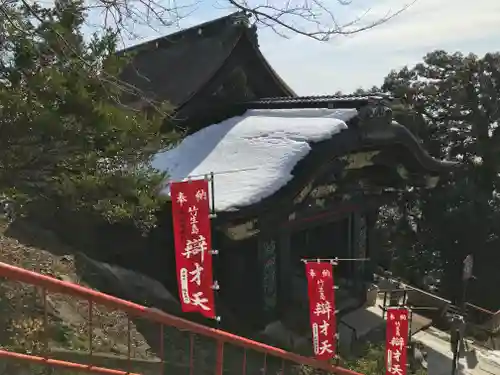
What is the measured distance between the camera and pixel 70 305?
7449 mm

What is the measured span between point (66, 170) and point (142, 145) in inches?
38.7

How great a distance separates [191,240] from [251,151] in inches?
134

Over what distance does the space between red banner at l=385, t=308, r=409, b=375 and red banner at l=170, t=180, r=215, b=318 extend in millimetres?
4376

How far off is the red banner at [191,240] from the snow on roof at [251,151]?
3.95 ft

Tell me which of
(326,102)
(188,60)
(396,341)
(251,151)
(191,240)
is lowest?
(396,341)

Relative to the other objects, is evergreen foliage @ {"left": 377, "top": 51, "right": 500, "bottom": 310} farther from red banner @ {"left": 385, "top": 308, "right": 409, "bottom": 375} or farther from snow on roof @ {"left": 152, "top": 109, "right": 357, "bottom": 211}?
red banner @ {"left": 385, "top": 308, "right": 409, "bottom": 375}

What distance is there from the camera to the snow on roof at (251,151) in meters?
8.80

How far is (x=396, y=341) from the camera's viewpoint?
9.82 metres

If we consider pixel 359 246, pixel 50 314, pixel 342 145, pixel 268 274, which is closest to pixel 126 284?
pixel 50 314

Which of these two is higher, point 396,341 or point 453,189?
point 453,189

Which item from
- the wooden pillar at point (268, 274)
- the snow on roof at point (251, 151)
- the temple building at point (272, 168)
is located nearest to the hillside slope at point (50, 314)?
the temple building at point (272, 168)

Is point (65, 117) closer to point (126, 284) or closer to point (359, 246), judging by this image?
point (126, 284)

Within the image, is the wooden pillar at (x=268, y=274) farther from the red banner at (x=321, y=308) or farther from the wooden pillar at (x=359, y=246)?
the wooden pillar at (x=359, y=246)

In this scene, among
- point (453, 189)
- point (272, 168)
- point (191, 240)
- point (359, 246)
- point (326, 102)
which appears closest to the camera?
point (191, 240)
